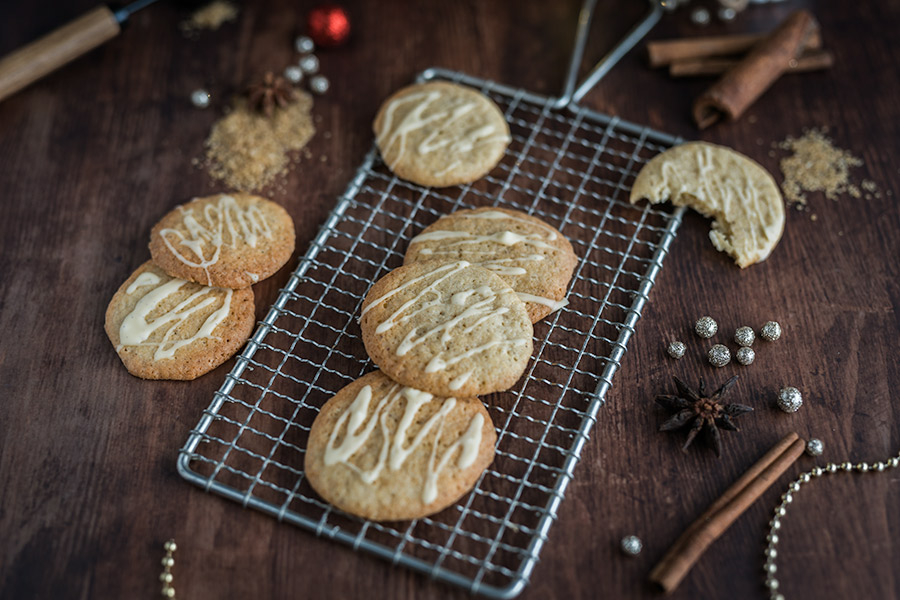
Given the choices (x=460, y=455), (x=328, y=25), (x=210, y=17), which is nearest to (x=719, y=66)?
(x=328, y=25)

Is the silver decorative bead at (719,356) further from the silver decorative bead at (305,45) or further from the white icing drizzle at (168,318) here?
the silver decorative bead at (305,45)

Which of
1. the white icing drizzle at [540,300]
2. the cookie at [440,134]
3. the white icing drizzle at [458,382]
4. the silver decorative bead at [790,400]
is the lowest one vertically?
the white icing drizzle at [458,382]

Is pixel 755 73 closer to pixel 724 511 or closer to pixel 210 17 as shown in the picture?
pixel 724 511

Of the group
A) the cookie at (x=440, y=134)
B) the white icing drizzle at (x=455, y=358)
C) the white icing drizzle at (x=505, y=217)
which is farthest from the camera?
the cookie at (x=440, y=134)

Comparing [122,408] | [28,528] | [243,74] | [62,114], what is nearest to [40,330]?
[122,408]

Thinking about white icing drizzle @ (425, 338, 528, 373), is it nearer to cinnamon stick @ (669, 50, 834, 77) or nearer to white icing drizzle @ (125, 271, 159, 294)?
white icing drizzle @ (125, 271, 159, 294)

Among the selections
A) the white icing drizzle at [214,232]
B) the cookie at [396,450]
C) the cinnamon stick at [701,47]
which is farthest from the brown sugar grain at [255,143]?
the cinnamon stick at [701,47]

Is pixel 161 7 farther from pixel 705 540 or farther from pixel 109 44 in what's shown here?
pixel 705 540
